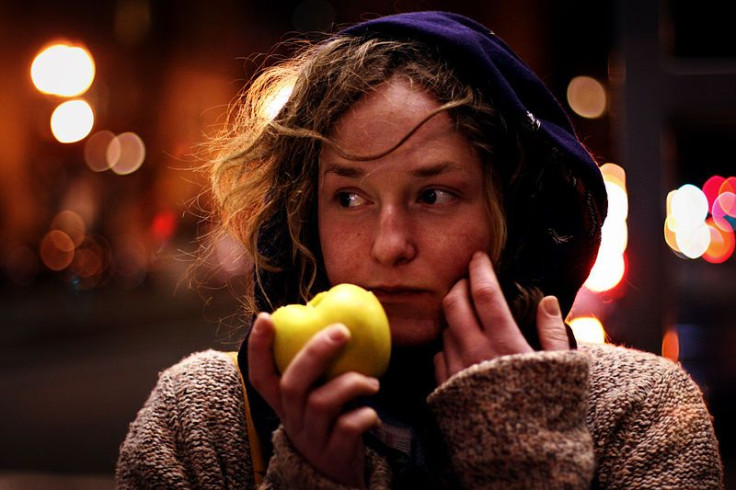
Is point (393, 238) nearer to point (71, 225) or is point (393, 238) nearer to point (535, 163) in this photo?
point (535, 163)

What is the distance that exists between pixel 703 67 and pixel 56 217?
1880 centimetres

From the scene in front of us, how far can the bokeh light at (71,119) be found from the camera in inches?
702

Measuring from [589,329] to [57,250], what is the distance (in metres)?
Answer: 18.5

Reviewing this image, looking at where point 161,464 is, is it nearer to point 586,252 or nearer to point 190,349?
point 586,252

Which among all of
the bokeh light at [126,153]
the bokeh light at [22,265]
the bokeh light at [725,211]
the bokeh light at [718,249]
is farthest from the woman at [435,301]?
the bokeh light at [725,211]

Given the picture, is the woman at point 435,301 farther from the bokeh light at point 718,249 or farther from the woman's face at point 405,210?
the bokeh light at point 718,249

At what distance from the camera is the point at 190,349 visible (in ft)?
35.4

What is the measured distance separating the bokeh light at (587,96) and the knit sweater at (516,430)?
401 inches

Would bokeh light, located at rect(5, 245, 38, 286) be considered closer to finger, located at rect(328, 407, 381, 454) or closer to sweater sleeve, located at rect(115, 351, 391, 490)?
sweater sleeve, located at rect(115, 351, 391, 490)

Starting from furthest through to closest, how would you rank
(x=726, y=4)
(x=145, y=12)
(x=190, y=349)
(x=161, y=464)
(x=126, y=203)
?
1. (x=126, y=203)
2. (x=145, y=12)
3. (x=190, y=349)
4. (x=726, y=4)
5. (x=161, y=464)

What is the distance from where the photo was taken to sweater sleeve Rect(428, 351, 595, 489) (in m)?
1.39

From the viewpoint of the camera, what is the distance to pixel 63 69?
1427 cm

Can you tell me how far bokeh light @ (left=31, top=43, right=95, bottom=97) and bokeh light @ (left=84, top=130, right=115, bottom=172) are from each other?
4.97 metres

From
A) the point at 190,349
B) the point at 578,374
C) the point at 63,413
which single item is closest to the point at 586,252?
the point at 578,374
